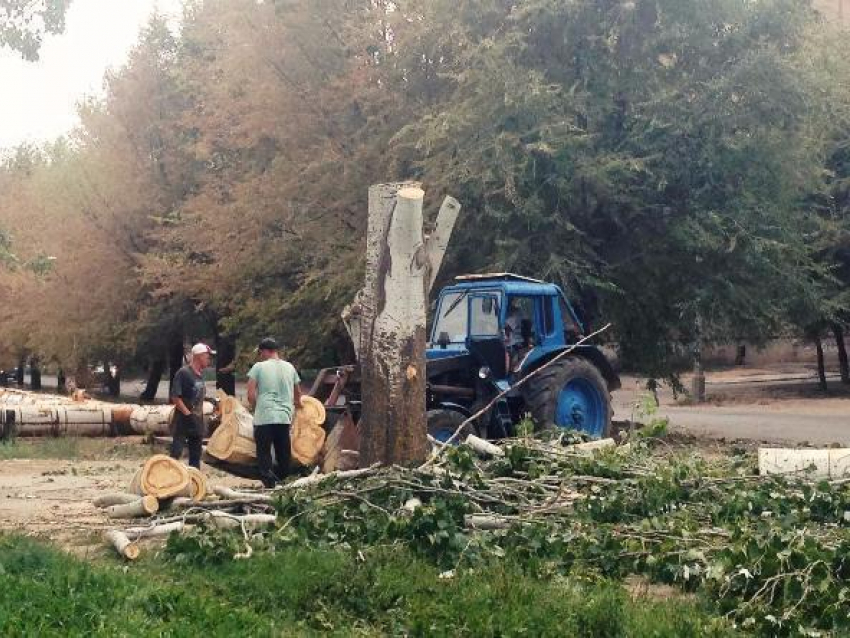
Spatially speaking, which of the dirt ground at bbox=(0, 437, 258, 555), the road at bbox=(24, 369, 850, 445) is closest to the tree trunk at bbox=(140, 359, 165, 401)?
the road at bbox=(24, 369, 850, 445)

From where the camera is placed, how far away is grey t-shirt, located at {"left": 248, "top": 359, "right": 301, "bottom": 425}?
10.9 metres

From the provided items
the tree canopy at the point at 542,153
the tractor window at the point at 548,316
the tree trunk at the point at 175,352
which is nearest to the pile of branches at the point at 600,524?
the tractor window at the point at 548,316

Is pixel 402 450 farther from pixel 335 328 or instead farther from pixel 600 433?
pixel 335 328

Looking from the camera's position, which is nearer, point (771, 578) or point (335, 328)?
point (771, 578)

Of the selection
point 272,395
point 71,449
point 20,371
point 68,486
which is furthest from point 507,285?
point 20,371

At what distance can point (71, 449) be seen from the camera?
18375mm

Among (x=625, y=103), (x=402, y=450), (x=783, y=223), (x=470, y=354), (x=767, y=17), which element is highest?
(x=767, y=17)

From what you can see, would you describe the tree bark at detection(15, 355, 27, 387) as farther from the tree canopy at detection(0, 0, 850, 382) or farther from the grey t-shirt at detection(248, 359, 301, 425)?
the grey t-shirt at detection(248, 359, 301, 425)

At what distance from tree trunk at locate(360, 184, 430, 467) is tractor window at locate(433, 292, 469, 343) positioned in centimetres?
Answer: 476

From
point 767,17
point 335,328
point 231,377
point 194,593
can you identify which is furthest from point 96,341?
point 194,593

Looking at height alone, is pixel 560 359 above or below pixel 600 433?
above

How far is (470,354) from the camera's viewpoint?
14266 mm

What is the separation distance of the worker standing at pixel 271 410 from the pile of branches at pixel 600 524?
165cm

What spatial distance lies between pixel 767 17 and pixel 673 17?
1.66 meters
